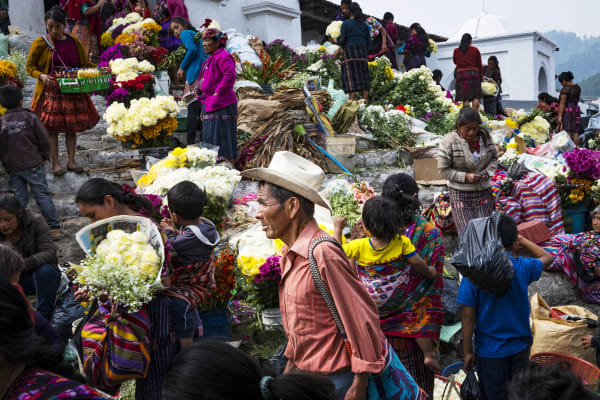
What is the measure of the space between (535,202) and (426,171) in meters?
2.30

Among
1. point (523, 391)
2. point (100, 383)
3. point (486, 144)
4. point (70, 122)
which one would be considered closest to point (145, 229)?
point (100, 383)

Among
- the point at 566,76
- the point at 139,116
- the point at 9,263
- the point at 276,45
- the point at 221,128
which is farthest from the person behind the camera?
the point at 276,45

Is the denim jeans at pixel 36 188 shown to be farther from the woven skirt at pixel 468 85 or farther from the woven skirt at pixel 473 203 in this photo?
the woven skirt at pixel 468 85

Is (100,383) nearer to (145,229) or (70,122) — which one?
(145,229)

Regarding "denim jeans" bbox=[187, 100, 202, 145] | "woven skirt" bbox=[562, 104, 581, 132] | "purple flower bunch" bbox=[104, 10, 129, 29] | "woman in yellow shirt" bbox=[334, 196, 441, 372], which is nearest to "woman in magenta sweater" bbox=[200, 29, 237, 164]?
"denim jeans" bbox=[187, 100, 202, 145]

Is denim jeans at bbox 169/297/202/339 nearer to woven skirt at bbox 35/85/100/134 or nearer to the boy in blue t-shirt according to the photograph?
the boy in blue t-shirt

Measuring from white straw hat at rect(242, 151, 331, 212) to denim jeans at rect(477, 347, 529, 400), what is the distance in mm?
1569

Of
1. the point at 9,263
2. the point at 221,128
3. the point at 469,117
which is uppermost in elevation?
the point at 221,128

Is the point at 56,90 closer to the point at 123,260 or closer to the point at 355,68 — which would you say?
the point at 123,260

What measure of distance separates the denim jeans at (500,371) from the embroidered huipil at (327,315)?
4.41 feet

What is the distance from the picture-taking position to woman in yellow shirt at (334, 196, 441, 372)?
Result: 2.97m

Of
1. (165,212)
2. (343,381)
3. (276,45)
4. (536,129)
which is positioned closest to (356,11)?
(276,45)

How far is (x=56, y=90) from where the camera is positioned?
6.13 m

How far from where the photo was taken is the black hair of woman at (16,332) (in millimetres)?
1465
